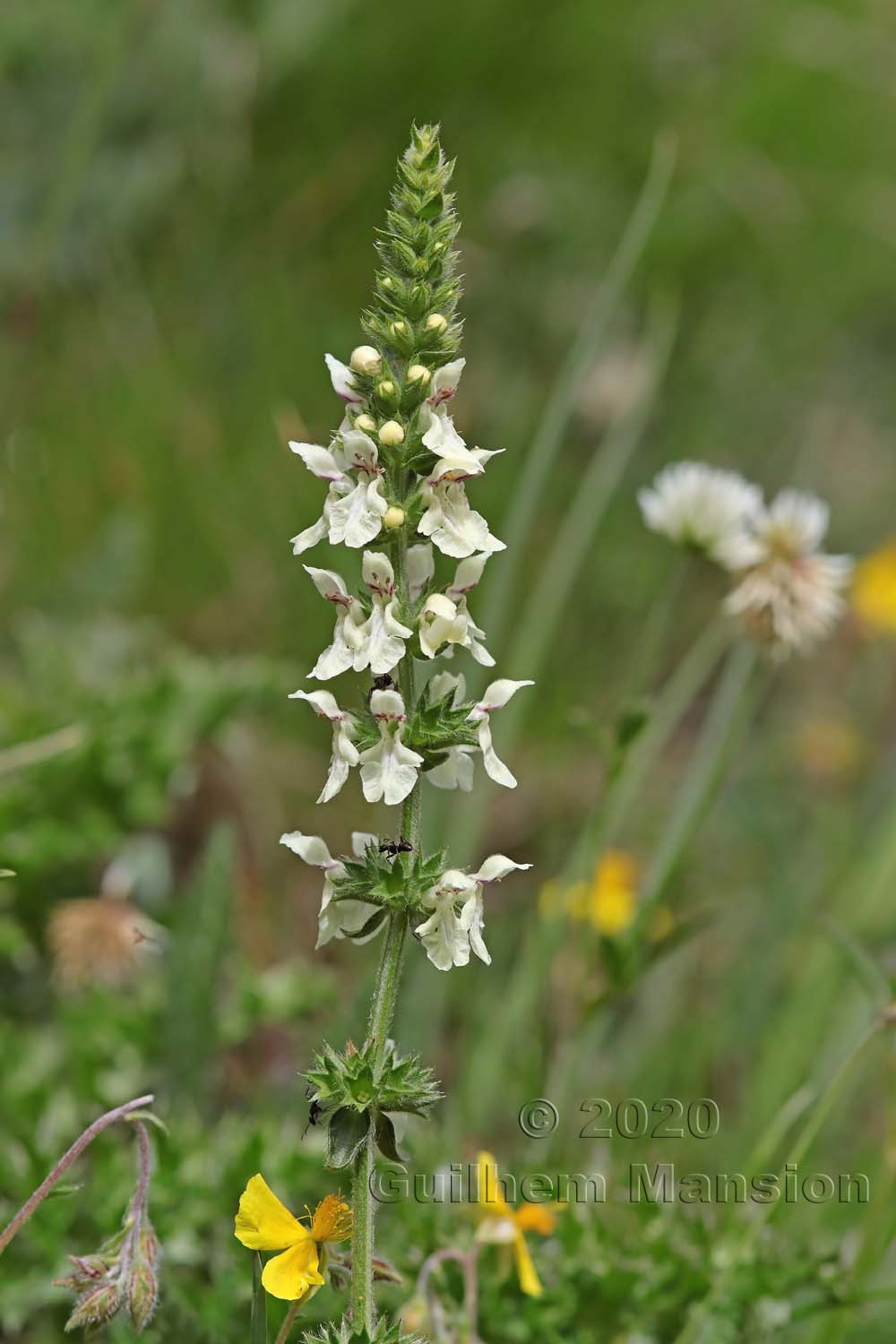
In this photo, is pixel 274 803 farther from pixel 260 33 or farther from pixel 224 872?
pixel 260 33

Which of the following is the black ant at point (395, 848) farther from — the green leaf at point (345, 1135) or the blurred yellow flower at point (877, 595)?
the blurred yellow flower at point (877, 595)

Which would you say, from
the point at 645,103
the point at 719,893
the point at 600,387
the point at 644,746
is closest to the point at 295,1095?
the point at 644,746

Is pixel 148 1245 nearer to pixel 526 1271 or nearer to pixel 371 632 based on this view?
pixel 526 1271

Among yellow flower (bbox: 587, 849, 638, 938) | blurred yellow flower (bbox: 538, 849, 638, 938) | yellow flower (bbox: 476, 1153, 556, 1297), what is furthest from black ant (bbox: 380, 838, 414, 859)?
yellow flower (bbox: 587, 849, 638, 938)

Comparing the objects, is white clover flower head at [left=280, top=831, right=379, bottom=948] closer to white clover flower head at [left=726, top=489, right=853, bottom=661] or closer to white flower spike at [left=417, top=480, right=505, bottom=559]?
white flower spike at [left=417, top=480, right=505, bottom=559]

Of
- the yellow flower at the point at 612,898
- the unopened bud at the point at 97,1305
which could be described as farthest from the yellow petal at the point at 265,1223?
the yellow flower at the point at 612,898
